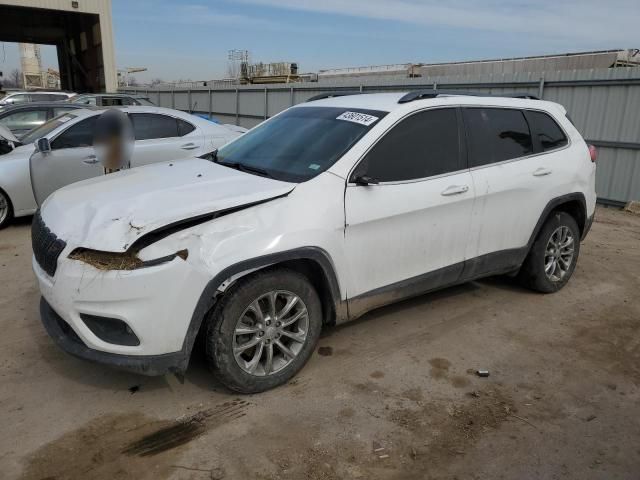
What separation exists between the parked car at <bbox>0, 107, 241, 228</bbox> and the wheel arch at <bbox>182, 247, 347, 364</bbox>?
447 centimetres

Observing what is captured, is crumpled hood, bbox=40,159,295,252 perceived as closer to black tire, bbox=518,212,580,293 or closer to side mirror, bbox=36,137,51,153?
black tire, bbox=518,212,580,293

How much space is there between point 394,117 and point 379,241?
915 millimetres

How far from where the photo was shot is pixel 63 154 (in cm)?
689

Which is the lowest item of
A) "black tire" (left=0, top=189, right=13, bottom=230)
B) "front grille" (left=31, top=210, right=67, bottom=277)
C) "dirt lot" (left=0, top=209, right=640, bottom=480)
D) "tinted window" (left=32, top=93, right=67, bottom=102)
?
"dirt lot" (left=0, top=209, right=640, bottom=480)

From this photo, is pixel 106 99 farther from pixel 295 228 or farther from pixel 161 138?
pixel 295 228

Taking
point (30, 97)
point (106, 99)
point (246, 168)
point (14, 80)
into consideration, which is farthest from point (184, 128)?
point (14, 80)

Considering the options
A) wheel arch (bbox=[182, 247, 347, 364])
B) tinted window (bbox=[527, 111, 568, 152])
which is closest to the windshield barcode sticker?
wheel arch (bbox=[182, 247, 347, 364])

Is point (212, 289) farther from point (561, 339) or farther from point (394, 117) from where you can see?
point (561, 339)

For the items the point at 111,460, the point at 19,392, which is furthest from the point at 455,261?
the point at 19,392

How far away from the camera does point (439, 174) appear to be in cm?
380

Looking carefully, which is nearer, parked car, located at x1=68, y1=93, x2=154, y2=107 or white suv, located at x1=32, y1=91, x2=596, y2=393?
white suv, located at x1=32, y1=91, x2=596, y2=393

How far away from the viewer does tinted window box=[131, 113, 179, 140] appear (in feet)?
24.7

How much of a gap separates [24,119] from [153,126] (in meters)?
3.51

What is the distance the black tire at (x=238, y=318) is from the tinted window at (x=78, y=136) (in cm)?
523
